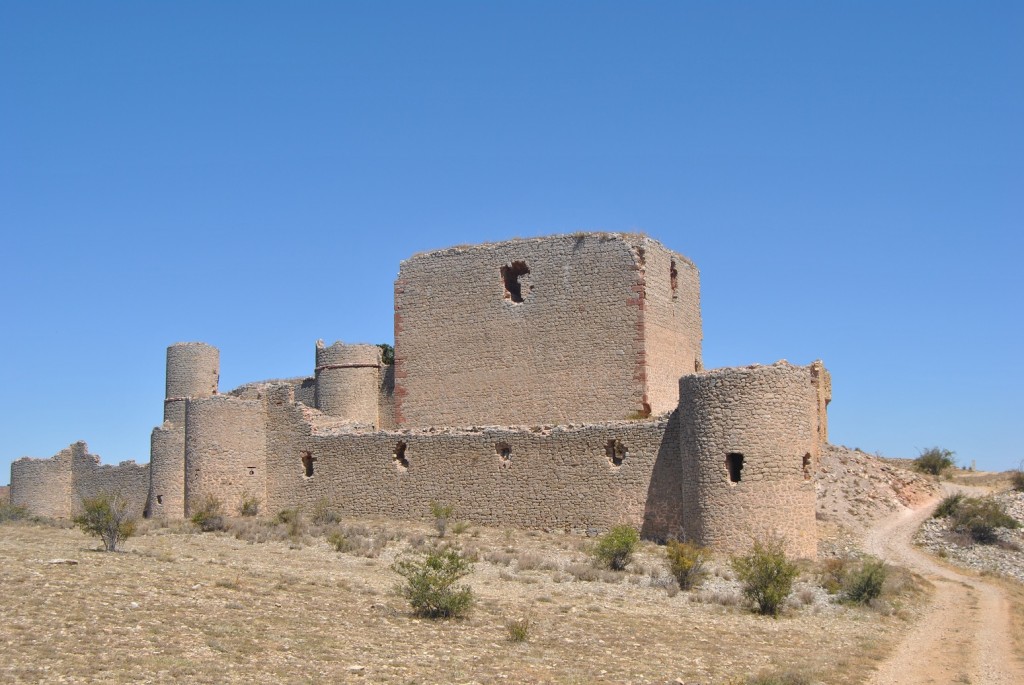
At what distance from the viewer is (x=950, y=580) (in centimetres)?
1925

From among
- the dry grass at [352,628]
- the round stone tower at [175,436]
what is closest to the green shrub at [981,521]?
the dry grass at [352,628]

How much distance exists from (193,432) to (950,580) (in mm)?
16246

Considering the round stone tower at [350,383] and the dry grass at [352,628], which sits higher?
the round stone tower at [350,383]

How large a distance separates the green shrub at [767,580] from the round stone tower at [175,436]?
581 inches

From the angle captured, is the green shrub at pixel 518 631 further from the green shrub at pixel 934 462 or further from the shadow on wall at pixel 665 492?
the green shrub at pixel 934 462

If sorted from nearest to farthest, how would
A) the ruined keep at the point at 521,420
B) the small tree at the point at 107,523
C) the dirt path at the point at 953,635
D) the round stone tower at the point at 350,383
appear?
1. the dirt path at the point at 953,635
2. the small tree at the point at 107,523
3. the ruined keep at the point at 521,420
4. the round stone tower at the point at 350,383

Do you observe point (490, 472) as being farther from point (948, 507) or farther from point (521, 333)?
point (948, 507)

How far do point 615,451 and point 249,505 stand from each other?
892 centimetres

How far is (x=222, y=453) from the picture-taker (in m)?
25.0

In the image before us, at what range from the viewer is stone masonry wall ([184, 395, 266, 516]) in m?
24.8

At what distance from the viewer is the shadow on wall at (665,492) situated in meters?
20.3

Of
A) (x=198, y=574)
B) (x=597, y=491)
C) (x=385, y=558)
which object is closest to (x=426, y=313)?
(x=597, y=491)

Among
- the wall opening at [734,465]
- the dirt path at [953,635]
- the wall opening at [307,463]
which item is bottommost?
the dirt path at [953,635]

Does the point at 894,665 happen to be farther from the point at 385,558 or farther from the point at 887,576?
the point at 385,558
